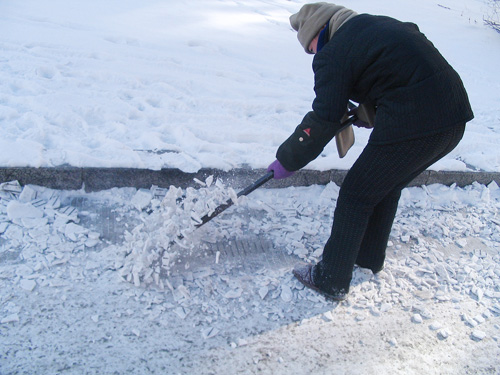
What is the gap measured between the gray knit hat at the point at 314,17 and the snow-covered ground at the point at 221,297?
1.01 m

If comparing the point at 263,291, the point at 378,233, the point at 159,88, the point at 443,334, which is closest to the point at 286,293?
the point at 263,291

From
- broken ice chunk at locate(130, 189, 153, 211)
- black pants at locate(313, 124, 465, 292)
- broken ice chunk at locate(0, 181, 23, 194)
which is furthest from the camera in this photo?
broken ice chunk at locate(130, 189, 153, 211)

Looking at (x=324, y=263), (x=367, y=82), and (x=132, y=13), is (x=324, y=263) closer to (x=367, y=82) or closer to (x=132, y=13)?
(x=367, y=82)

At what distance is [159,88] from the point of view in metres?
4.40

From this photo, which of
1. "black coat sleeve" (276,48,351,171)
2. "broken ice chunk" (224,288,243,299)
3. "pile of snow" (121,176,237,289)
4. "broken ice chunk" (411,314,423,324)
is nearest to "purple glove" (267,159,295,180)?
"black coat sleeve" (276,48,351,171)

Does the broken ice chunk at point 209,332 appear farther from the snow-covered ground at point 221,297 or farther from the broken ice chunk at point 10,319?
the broken ice chunk at point 10,319

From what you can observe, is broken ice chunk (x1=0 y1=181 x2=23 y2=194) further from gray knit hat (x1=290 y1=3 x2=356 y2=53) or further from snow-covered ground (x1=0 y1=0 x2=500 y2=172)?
gray knit hat (x1=290 y1=3 x2=356 y2=53)

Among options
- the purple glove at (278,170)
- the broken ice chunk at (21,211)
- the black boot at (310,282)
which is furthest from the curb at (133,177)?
the black boot at (310,282)

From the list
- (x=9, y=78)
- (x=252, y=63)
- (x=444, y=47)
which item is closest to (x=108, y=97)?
(x=9, y=78)

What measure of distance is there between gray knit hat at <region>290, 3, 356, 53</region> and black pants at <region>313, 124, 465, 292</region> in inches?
24.9

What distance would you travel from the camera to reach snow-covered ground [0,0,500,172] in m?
3.44

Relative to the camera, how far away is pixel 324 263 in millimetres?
2717

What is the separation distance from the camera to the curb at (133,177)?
3.08m

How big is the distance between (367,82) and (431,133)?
375 mm
